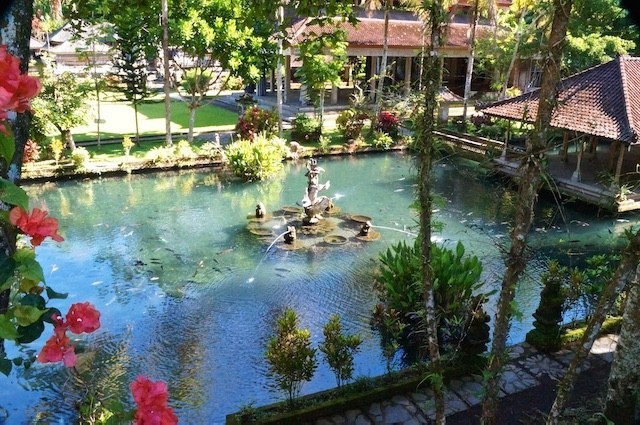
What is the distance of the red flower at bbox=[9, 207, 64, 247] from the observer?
1.80 m

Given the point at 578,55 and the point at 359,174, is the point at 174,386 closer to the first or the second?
the point at 359,174

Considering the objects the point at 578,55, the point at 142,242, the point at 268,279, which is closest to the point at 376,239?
the point at 268,279

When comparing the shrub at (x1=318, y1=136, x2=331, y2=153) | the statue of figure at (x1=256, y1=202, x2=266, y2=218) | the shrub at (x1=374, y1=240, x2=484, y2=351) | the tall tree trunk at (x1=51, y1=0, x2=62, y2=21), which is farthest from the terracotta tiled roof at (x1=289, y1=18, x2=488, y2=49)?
the tall tree trunk at (x1=51, y1=0, x2=62, y2=21)

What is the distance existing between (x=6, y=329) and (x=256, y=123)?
17.2 metres

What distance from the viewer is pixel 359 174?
16.9 m

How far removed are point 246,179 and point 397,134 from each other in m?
7.37

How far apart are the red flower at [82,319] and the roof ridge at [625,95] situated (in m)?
13.2

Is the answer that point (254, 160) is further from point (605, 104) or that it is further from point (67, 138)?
point (605, 104)

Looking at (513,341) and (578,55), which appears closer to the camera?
(513,341)

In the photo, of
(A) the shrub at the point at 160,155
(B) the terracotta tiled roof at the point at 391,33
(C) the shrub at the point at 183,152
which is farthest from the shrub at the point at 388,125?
(A) the shrub at the point at 160,155

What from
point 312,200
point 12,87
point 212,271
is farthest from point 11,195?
point 312,200

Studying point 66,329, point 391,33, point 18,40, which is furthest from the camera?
point 391,33

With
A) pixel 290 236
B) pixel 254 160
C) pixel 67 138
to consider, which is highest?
pixel 67 138

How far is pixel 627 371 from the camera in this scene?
431 cm
